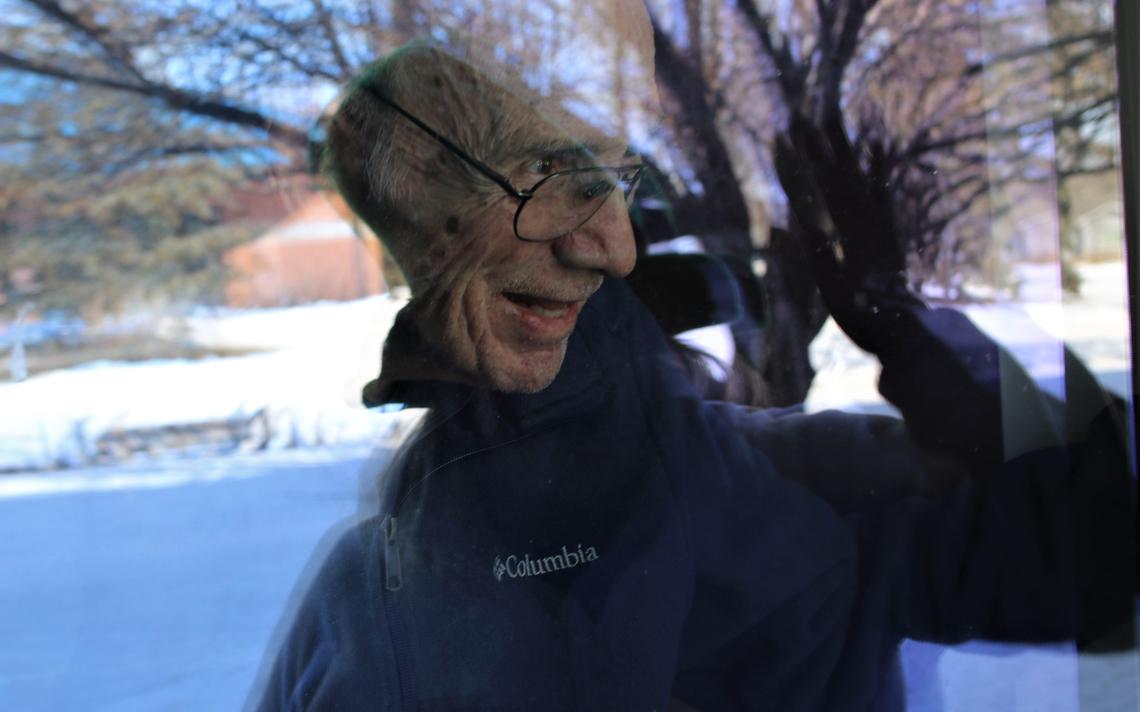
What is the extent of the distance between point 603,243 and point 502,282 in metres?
0.15

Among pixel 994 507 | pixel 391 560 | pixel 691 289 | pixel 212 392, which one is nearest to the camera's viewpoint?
pixel 212 392

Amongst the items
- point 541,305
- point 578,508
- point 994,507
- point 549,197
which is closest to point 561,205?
point 549,197

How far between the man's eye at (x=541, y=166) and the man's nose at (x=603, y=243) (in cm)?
8

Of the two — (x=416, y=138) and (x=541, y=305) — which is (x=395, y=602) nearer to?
(x=541, y=305)

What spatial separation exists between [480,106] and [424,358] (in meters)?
0.29

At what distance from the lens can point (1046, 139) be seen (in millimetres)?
1064

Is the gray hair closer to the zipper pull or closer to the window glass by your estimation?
the window glass

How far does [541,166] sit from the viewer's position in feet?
3.20

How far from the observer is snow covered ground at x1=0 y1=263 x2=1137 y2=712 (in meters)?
0.83

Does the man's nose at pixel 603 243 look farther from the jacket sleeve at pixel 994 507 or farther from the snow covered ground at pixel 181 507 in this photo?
the jacket sleeve at pixel 994 507

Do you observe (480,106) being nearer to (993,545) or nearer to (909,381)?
(909,381)

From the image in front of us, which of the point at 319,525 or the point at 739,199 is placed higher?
the point at 739,199

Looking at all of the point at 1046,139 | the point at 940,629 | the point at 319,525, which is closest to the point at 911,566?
the point at 940,629

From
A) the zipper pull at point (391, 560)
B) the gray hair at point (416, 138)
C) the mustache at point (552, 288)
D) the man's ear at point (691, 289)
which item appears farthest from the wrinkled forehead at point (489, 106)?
the zipper pull at point (391, 560)
